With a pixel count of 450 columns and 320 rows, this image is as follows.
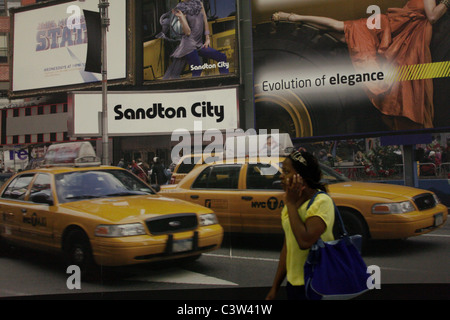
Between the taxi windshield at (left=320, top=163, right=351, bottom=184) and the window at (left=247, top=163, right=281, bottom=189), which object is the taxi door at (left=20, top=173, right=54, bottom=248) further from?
the taxi windshield at (left=320, top=163, right=351, bottom=184)

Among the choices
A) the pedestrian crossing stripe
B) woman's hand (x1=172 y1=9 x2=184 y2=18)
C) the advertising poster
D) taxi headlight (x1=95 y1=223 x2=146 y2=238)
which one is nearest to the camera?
taxi headlight (x1=95 y1=223 x2=146 y2=238)

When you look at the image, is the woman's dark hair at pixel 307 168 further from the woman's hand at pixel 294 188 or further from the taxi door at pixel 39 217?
the taxi door at pixel 39 217

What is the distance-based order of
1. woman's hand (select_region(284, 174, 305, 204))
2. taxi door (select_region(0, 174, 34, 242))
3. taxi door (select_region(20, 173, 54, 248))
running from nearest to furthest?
1. woman's hand (select_region(284, 174, 305, 204))
2. taxi door (select_region(20, 173, 54, 248))
3. taxi door (select_region(0, 174, 34, 242))

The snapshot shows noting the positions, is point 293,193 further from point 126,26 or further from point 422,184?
point 126,26

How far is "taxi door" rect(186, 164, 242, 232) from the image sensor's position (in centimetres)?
480

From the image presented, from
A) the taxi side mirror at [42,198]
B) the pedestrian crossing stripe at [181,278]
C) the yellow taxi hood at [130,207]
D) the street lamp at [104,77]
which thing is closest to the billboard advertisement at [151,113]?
the street lamp at [104,77]

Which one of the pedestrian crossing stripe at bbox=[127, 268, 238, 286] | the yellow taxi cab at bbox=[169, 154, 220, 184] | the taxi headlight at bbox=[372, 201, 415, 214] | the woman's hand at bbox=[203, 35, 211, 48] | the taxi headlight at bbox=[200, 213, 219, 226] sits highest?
the woman's hand at bbox=[203, 35, 211, 48]

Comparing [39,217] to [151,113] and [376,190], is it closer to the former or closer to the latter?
[151,113]

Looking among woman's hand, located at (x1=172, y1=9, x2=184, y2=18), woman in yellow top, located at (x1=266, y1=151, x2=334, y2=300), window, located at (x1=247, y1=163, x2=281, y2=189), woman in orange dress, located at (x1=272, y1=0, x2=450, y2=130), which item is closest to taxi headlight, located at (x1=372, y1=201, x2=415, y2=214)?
window, located at (x1=247, y1=163, x2=281, y2=189)

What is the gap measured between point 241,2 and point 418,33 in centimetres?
375

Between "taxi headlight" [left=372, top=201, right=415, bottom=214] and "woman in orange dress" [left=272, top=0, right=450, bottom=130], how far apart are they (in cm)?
362

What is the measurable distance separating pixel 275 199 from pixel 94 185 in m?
1.88

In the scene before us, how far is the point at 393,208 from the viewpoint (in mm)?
4246

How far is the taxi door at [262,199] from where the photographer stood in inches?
181
